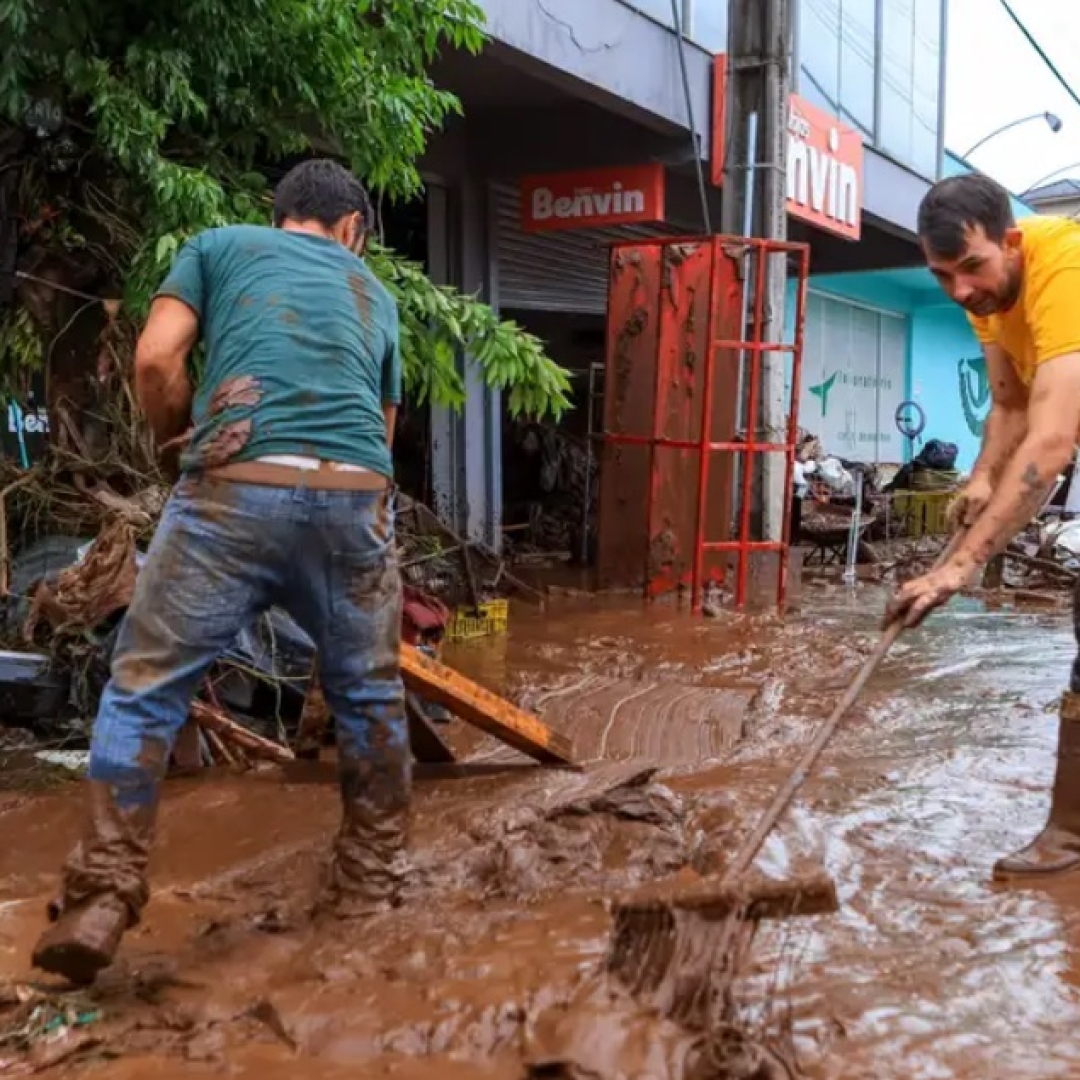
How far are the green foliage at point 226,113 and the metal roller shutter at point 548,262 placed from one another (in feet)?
16.0

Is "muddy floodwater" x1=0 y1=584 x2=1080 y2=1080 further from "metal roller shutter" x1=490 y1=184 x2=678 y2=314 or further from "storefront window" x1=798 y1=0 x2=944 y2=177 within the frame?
"storefront window" x1=798 y1=0 x2=944 y2=177

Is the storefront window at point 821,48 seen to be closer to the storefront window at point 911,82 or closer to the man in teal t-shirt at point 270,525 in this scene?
the storefront window at point 911,82

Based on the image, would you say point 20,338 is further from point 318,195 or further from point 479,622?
point 318,195

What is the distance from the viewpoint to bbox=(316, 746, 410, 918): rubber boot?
9.50ft

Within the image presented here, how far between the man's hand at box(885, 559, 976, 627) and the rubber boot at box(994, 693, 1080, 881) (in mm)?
671

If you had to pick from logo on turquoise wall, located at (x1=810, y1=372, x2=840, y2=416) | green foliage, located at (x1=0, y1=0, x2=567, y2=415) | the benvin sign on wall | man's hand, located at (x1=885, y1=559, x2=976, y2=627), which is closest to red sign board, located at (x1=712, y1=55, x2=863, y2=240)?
the benvin sign on wall

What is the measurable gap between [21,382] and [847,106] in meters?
11.1

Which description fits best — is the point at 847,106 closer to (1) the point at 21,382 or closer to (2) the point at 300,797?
(1) the point at 21,382

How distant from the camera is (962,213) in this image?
10.0 ft

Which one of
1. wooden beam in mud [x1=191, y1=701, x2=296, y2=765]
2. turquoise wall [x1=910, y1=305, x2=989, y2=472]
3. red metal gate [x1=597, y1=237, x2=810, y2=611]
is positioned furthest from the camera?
turquoise wall [x1=910, y1=305, x2=989, y2=472]

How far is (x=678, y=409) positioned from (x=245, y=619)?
234 inches

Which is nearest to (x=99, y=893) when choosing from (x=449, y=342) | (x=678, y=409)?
(x=449, y=342)

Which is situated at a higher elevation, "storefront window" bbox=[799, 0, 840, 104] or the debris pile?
"storefront window" bbox=[799, 0, 840, 104]

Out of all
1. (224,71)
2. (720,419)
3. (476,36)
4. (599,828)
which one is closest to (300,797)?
(599,828)
